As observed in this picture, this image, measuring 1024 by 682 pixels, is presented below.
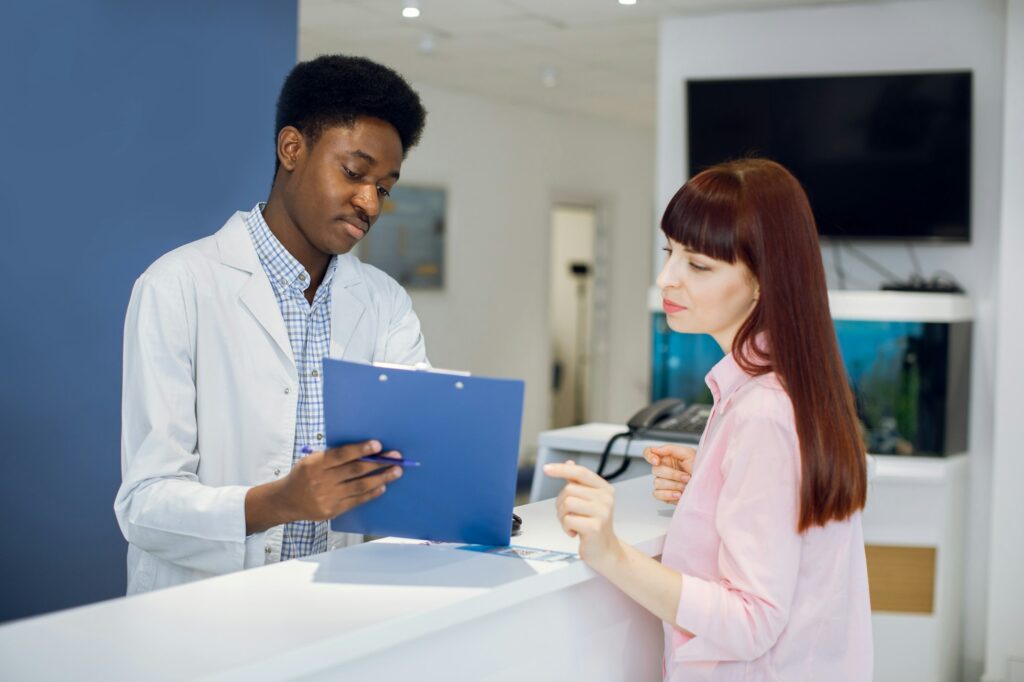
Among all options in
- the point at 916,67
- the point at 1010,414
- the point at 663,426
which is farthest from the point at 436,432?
the point at 916,67

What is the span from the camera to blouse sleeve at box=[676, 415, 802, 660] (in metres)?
1.41

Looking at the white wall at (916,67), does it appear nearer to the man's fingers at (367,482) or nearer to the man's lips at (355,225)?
the man's lips at (355,225)

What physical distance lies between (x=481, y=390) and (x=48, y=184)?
1.97 meters

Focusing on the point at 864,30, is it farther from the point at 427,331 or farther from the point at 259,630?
the point at 259,630

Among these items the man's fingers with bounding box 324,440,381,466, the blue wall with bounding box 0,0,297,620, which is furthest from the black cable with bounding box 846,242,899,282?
the man's fingers with bounding box 324,440,381,466

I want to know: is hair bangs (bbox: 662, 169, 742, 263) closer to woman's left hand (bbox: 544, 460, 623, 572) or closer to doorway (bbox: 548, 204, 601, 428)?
woman's left hand (bbox: 544, 460, 623, 572)

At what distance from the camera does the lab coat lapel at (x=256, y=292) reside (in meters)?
1.91

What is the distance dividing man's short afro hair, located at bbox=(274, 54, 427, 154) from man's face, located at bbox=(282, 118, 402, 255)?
0.02 m

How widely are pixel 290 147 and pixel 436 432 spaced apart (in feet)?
2.67

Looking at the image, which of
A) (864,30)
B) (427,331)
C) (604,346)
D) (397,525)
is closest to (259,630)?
(397,525)

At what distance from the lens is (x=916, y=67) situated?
4.86 meters

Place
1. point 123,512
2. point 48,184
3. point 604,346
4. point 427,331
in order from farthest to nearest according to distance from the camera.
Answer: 1. point 604,346
2. point 427,331
3. point 48,184
4. point 123,512

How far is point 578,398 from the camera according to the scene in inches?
373

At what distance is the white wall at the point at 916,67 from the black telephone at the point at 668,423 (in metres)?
1.98
